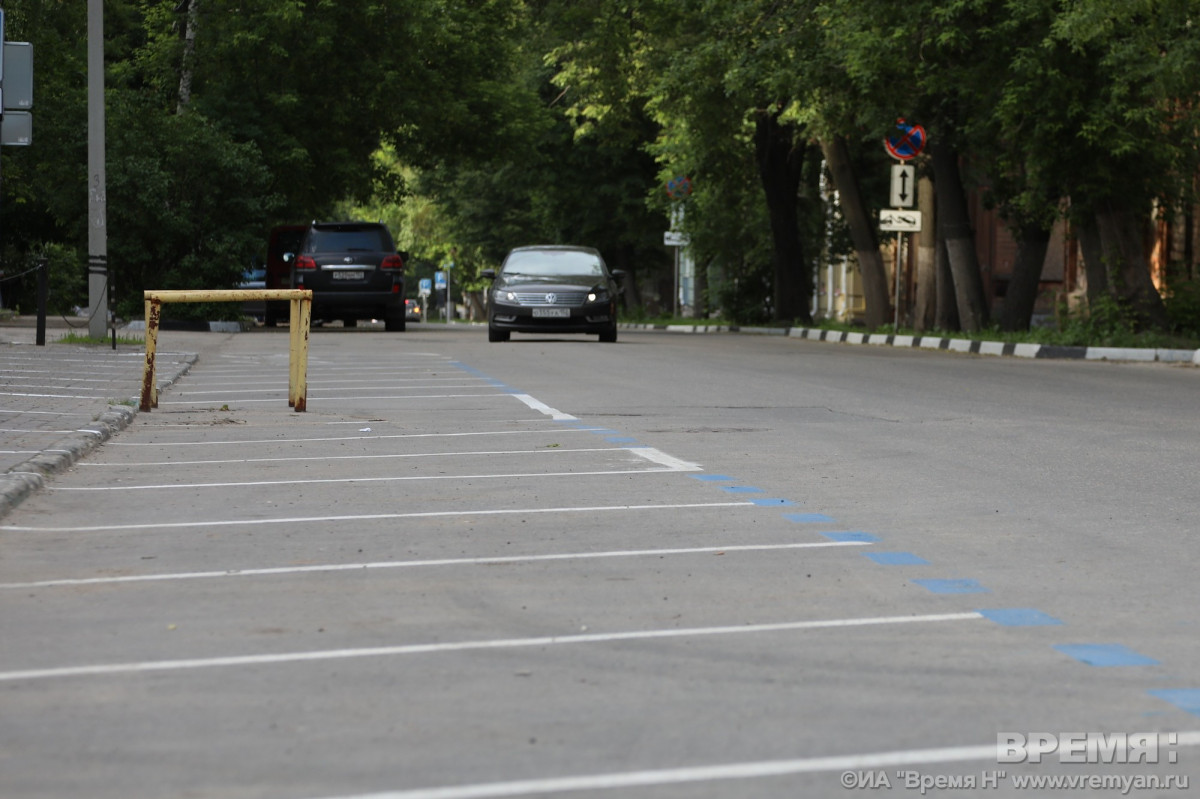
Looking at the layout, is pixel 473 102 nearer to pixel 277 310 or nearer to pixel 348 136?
pixel 348 136

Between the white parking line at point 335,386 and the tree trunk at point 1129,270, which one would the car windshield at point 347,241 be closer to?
the tree trunk at point 1129,270

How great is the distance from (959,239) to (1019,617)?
89.7 feet

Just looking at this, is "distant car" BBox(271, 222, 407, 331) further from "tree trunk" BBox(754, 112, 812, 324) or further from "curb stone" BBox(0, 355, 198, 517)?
"curb stone" BBox(0, 355, 198, 517)

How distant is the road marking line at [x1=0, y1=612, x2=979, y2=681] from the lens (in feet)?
16.7

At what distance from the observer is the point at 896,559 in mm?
6984

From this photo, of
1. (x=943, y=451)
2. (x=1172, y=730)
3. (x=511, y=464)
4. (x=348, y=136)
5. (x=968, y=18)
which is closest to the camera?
(x=1172, y=730)

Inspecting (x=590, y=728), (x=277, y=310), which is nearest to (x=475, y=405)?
(x=590, y=728)

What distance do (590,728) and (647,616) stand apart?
4.78 feet

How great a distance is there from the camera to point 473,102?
4381 cm

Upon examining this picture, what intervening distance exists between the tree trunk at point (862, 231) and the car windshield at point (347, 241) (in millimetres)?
Result: 9371

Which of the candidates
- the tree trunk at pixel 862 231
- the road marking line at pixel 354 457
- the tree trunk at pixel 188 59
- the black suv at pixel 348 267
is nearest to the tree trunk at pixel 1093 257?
the tree trunk at pixel 862 231

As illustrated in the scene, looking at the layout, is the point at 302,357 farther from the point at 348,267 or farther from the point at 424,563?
the point at 348,267

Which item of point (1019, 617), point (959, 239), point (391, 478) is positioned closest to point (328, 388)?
point (391, 478)

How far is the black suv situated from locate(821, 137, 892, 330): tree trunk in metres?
9.27
